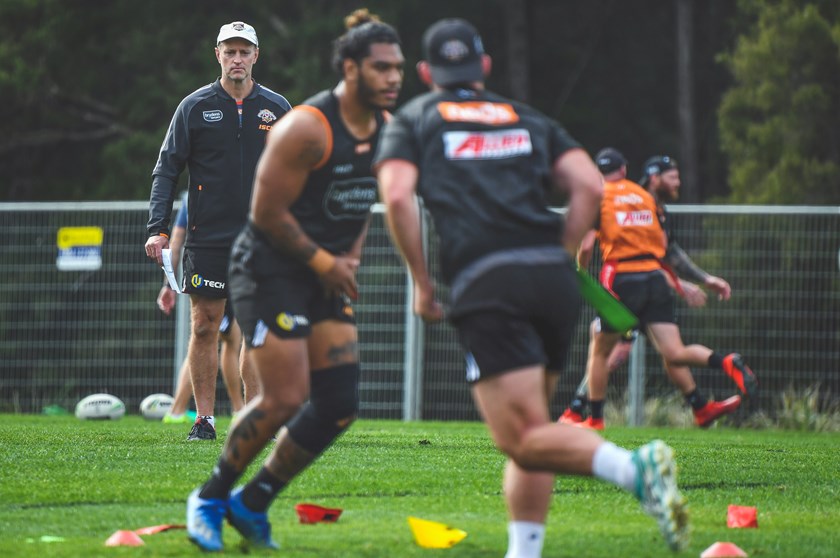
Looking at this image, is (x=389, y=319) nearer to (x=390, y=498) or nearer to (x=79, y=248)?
(x=79, y=248)

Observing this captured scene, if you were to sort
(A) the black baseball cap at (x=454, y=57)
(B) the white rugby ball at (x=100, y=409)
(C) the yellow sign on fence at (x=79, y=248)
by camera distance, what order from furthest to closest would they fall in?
1. (C) the yellow sign on fence at (x=79, y=248)
2. (B) the white rugby ball at (x=100, y=409)
3. (A) the black baseball cap at (x=454, y=57)

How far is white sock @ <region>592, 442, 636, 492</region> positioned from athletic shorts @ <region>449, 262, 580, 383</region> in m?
0.36

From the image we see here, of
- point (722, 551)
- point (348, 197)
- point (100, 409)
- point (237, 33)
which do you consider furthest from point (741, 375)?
point (348, 197)

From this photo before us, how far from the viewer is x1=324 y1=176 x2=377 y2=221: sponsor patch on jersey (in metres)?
5.27

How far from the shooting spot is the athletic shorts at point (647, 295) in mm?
10781

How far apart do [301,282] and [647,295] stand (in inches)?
235


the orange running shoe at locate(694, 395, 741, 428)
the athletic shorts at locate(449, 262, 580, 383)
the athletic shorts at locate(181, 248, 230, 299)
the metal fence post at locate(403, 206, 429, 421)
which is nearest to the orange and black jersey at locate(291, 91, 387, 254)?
the athletic shorts at locate(449, 262, 580, 383)

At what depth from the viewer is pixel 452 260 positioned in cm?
468

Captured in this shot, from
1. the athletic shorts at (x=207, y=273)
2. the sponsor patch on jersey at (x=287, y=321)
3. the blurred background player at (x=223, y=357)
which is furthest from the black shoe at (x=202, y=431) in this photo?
the sponsor patch on jersey at (x=287, y=321)

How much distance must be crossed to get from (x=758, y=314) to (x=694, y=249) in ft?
3.23

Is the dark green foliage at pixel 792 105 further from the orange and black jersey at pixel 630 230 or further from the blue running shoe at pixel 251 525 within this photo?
the blue running shoe at pixel 251 525

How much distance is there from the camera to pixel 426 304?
15.5 feet

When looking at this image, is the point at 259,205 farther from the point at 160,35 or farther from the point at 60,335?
the point at 160,35

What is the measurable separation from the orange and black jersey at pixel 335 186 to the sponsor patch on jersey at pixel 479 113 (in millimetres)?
598
